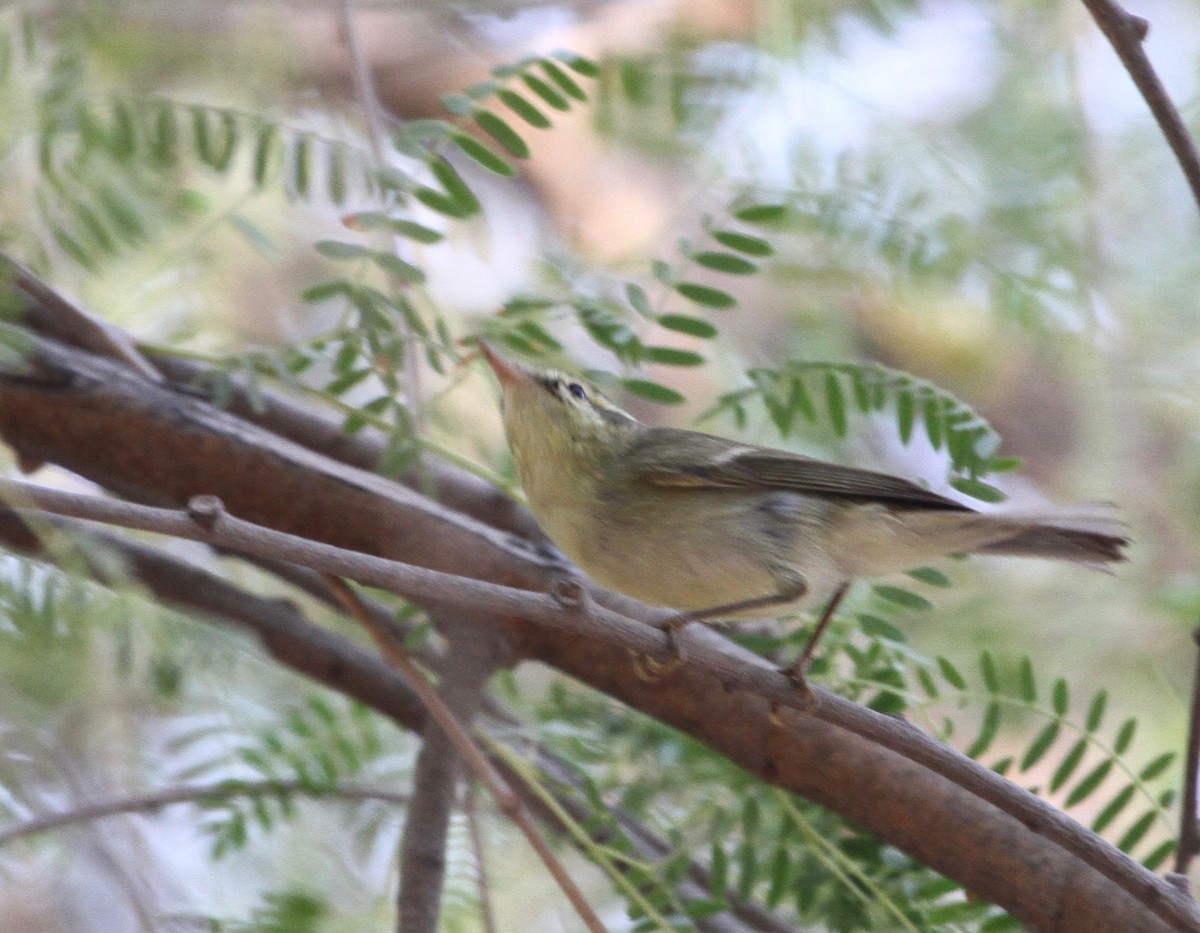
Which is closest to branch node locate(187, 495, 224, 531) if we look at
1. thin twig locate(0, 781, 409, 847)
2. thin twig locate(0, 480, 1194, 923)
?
thin twig locate(0, 480, 1194, 923)

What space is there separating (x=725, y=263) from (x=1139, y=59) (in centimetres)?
69

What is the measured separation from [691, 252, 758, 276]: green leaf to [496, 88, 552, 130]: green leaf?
288 millimetres

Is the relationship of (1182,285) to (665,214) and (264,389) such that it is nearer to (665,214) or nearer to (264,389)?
(665,214)

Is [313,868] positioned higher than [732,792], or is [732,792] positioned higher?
[732,792]

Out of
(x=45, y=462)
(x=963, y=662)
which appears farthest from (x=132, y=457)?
(x=963, y=662)

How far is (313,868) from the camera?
7.03 ft

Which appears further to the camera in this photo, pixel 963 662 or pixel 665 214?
pixel 665 214

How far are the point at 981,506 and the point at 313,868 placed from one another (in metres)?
1.21

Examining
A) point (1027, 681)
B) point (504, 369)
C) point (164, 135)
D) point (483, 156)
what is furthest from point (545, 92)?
point (1027, 681)

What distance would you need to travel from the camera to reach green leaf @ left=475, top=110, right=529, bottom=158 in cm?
183

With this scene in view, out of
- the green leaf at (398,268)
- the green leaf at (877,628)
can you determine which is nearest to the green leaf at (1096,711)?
the green leaf at (877,628)

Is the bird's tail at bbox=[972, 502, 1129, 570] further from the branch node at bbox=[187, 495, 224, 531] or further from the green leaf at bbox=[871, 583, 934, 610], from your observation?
the branch node at bbox=[187, 495, 224, 531]

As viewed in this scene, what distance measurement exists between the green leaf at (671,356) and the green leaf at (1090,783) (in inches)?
29.9

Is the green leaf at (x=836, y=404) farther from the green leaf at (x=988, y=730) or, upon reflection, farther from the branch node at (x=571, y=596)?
the branch node at (x=571, y=596)
